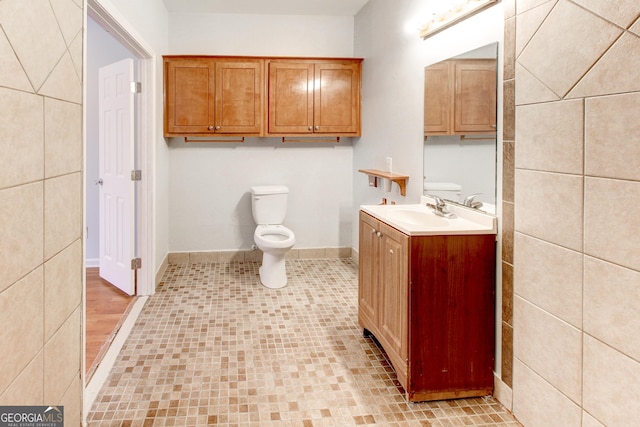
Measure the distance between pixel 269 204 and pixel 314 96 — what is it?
1156 millimetres

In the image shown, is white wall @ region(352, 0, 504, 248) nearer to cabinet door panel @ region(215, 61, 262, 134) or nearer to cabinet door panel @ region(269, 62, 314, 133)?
cabinet door panel @ region(269, 62, 314, 133)

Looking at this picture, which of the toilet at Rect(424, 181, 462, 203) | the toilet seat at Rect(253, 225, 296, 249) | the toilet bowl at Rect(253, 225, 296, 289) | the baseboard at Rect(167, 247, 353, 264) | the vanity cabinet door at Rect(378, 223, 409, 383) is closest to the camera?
the vanity cabinet door at Rect(378, 223, 409, 383)

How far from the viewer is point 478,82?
2.31 m

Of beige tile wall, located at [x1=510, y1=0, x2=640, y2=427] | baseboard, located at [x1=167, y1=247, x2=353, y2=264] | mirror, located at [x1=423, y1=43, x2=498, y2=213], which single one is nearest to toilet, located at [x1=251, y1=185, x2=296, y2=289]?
baseboard, located at [x1=167, y1=247, x2=353, y2=264]

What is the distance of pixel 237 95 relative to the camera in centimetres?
441

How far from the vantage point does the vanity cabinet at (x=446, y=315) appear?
2135 mm

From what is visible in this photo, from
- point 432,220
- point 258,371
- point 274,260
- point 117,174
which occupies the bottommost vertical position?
point 258,371

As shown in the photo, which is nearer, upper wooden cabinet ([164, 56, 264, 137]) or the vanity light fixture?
the vanity light fixture

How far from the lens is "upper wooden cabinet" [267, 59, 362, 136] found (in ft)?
14.7

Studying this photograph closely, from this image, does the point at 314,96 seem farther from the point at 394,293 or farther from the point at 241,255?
the point at 394,293

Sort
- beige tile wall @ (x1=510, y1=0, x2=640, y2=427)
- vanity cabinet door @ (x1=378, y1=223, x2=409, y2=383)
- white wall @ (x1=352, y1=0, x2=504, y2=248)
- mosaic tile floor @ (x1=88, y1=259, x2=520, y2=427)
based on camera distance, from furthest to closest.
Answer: white wall @ (x1=352, y1=0, x2=504, y2=248)
vanity cabinet door @ (x1=378, y1=223, x2=409, y2=383)
mosaic tile floor @ (x1=88, y1=259, x2=520, y2=427)
beige tile wall @ (x1=510, y1=0, x2=640, y2=427)

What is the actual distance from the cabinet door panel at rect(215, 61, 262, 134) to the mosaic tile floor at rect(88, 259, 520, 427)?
166 centimetres

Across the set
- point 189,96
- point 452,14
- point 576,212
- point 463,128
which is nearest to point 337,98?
point 189,96

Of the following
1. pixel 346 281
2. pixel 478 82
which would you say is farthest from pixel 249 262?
pixel 478 82
